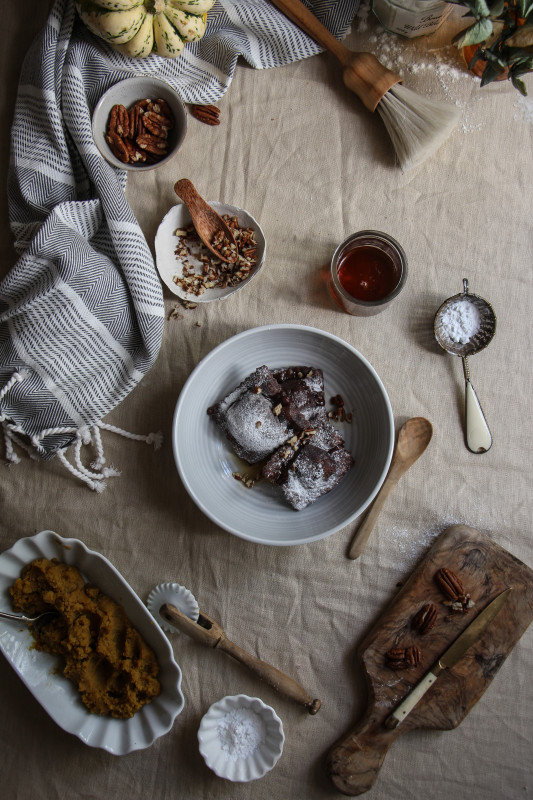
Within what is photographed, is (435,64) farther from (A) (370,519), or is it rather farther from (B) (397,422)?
(A) (370,519)

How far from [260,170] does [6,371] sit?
85 centimetres

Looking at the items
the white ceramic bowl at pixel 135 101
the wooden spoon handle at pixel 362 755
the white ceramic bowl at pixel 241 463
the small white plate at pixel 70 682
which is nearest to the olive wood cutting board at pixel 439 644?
the wooden spoon handle at pixel 362 755

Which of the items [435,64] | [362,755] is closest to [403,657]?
[362,755]

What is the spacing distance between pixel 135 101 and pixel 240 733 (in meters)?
1.64

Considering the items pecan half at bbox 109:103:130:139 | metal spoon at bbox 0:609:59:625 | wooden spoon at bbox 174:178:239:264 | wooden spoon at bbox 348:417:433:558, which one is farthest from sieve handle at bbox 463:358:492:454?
metal spoon at bbox 0:609:59:625

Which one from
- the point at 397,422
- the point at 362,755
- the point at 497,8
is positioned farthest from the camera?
the point at 397,422

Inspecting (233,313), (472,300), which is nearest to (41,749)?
(233,313)

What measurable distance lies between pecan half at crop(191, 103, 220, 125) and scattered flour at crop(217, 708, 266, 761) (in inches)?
60.9

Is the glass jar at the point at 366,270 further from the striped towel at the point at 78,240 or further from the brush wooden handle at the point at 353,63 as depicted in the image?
the striped towel at the point at 78,240

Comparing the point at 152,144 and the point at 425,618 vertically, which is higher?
the point at 152,144

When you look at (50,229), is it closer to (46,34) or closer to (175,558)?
(46,34)

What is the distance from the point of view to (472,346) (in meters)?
1.55

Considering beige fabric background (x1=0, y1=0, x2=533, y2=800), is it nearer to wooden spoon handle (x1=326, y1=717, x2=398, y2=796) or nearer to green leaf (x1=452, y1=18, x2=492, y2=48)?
wooden spoon handle (x1=326, y1=717, x2=398, y2=796)

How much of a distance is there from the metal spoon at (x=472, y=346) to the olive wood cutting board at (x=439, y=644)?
24 cm
